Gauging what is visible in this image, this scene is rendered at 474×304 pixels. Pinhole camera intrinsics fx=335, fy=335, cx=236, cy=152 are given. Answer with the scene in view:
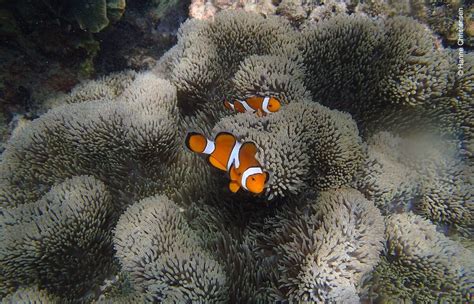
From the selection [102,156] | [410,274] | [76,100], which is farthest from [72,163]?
[410,274]

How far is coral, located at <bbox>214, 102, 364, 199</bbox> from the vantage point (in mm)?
1548

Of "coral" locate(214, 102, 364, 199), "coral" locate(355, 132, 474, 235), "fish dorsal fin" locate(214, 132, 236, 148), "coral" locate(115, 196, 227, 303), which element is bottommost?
"coral" locate(115, 196, 227, 303)

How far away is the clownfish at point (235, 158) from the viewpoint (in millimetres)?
1312

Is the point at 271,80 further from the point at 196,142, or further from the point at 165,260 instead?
the point at 165,260

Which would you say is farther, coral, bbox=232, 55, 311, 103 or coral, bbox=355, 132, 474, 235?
coral, bbox=232, 55, 311, 103

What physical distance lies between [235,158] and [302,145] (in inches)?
15.4

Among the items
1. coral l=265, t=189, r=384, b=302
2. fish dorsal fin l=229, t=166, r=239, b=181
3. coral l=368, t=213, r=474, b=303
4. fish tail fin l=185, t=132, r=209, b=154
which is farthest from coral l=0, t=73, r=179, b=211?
coral l=368, t=213, r=474, b=303

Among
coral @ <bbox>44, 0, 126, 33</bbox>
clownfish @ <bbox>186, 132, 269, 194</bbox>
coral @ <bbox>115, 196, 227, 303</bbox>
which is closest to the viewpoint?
clownfish @ <bbox>186, 132, 269, 194</bbox>

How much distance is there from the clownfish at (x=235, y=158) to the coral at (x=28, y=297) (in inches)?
42.6

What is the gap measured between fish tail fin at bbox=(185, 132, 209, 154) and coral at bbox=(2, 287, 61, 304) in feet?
3.55

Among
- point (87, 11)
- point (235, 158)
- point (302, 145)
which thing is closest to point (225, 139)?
point (235, 158)

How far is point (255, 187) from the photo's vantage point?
1.28 m

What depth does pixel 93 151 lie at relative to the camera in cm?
199

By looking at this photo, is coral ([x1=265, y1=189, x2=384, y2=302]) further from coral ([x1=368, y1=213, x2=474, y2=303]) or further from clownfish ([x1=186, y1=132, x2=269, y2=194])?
clownfish ([x1=186, y1=132, x2=269, y2=194])
